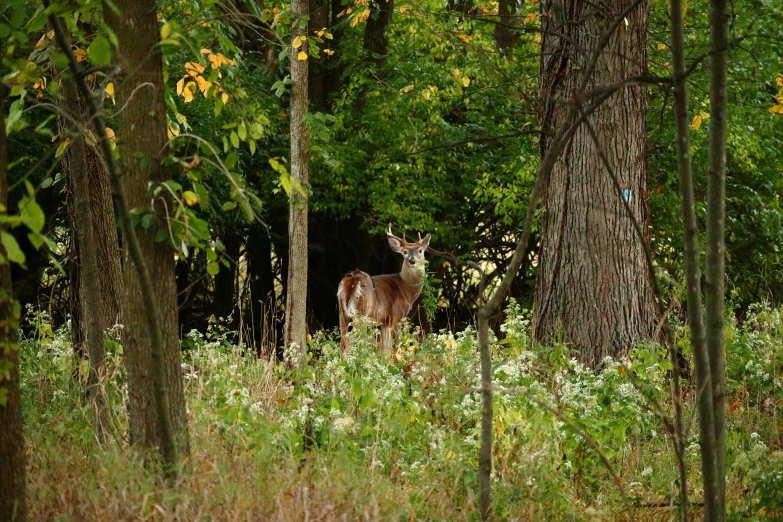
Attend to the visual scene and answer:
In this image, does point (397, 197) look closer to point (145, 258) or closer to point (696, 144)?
point (696, 144)

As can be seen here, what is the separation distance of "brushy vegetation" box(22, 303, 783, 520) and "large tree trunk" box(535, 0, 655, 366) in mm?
725

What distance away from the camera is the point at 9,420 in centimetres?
382

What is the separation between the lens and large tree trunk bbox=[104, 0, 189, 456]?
421 cm

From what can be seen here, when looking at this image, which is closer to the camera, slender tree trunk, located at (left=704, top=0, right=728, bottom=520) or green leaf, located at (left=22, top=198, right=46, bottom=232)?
green leaf, located at (left=22, top=198, right=46, bottom=232)

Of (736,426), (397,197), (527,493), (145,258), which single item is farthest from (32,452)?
(397,197)

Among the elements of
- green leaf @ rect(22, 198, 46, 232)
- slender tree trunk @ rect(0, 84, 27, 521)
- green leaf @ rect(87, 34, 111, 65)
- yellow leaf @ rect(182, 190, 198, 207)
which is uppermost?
green leaf @ rect(87, 34, 111, 65)

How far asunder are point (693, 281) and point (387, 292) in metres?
11.0

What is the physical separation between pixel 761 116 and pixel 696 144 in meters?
1.22

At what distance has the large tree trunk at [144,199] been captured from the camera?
421cm

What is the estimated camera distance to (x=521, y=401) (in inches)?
222

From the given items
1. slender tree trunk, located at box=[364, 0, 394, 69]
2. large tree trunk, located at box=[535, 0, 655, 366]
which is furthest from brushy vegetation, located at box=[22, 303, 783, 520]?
slender tree trunk, located at box=[364, 0, 394, 69]

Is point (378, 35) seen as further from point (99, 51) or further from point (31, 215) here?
point (31, 215)

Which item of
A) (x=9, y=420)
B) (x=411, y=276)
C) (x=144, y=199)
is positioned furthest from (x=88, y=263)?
(x=411, y=276)

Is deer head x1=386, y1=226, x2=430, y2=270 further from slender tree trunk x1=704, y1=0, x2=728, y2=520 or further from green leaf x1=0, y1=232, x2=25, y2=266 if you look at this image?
green leaf x1=0, y1=232, x2=25, y2=266
